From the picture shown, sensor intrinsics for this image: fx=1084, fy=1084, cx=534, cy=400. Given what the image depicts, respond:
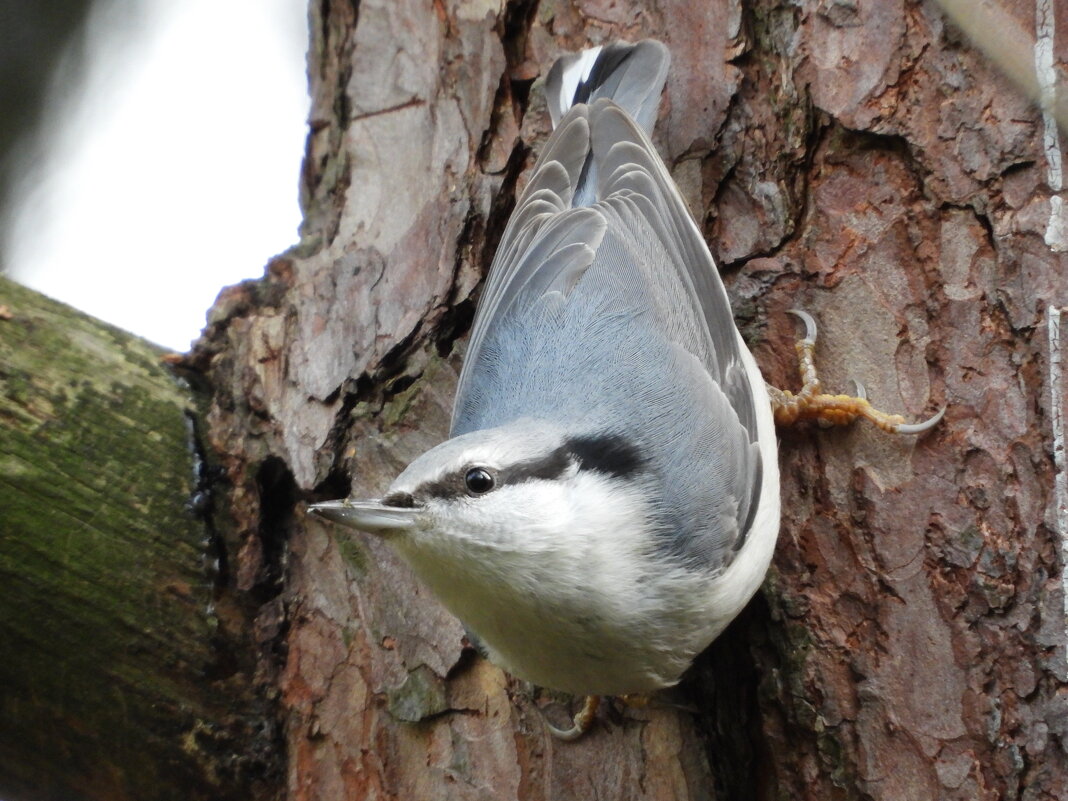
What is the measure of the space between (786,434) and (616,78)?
88 centimetres

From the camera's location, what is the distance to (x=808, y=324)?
2.21 meters

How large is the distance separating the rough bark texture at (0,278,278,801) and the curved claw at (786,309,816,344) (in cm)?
127

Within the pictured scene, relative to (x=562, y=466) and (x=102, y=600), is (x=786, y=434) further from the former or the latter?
(x=102, y=600)

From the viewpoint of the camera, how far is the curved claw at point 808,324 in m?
2.20

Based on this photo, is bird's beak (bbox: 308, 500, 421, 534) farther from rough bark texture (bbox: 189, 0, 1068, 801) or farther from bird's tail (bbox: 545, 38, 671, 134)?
bird's tail (bbox: 545, 38, 671, 134)

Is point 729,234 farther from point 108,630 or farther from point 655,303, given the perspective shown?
point 108,630

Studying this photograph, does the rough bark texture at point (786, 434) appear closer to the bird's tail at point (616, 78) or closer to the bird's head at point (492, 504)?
the bird's tail at point (616, 78)

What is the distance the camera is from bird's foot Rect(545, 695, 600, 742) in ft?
7.08

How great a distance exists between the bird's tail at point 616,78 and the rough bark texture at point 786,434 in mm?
96

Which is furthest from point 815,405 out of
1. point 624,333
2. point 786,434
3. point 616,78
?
point 616,78

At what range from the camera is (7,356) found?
2.04 meters

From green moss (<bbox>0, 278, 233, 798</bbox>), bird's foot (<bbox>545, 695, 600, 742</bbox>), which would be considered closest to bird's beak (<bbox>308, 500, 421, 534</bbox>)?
green moss (<bbox>0, 278, 233, 798</bbox>)

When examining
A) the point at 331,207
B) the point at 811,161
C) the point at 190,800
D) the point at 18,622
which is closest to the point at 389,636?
the point at 190,800

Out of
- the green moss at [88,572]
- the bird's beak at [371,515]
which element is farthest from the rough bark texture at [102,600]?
the bird's beak at [371,515]
